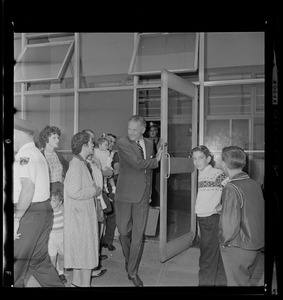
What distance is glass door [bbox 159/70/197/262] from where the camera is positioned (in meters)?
2.81

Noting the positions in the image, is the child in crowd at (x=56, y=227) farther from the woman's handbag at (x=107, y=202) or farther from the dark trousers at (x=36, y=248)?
the woman's handbag at (x=107, y=202)

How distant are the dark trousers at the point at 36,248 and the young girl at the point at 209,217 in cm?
113

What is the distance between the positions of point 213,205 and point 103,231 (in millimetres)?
1028

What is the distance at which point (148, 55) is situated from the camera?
3258 millimetres

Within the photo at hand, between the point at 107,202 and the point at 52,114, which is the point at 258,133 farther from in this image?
the point at 52,114

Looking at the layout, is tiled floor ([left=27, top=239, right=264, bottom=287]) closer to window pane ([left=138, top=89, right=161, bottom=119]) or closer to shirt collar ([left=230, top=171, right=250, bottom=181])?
shirt collar ([left=230, top=171, right=250, bottom=181])

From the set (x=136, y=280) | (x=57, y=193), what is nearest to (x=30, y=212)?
(x=57, y=193)

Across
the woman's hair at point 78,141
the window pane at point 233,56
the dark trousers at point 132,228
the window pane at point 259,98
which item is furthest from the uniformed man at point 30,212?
the window pane at point 233,56

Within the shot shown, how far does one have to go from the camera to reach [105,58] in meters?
3.12

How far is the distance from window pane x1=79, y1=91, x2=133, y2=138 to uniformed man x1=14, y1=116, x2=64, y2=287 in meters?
0.46

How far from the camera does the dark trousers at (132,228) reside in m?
2.64

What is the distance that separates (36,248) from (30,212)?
286 mm
